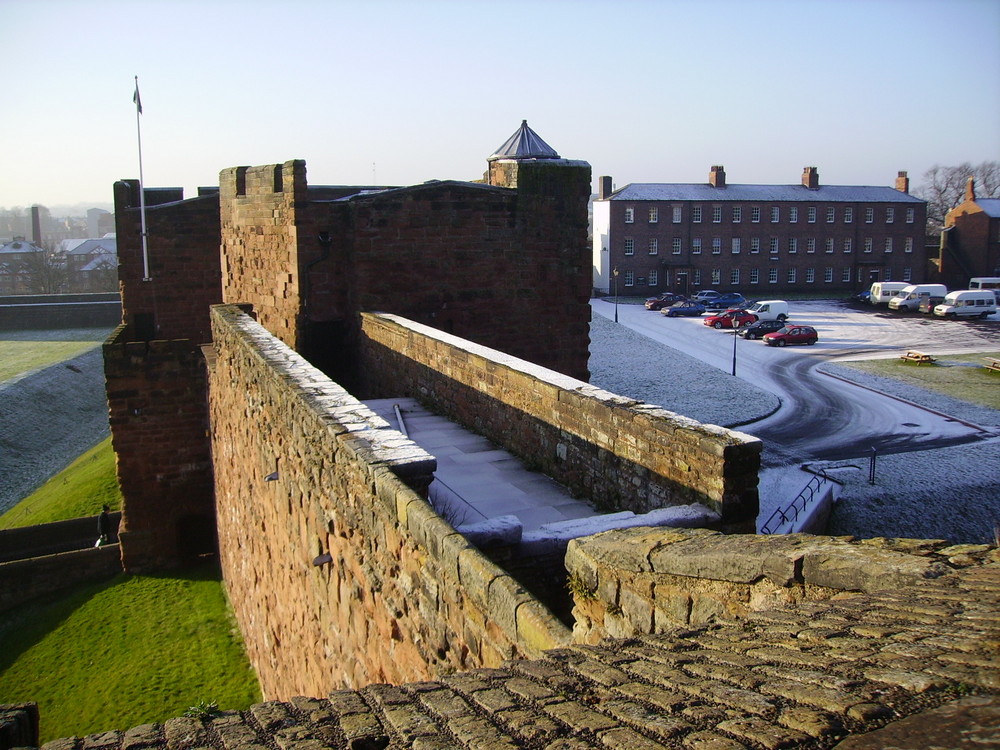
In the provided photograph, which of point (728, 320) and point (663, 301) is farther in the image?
point (663, 301)

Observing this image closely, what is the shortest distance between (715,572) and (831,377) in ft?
112

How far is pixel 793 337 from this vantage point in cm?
4300

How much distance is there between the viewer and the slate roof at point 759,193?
61.5 metres

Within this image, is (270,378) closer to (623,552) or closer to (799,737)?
(623,552)

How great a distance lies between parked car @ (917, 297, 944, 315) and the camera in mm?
55487

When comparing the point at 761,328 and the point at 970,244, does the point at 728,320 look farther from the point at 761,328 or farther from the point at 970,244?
the point at 970,244

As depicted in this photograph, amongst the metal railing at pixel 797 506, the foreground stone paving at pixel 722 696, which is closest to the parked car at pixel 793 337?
the metal railing at pixel 797 506

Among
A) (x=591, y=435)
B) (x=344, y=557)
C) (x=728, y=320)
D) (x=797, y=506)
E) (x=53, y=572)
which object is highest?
(x=591, y=435)

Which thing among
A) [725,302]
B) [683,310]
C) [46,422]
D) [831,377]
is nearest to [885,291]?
[725,302]

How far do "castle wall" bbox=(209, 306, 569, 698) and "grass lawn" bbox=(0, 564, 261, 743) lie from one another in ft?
3.59

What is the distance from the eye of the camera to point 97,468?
22.3 m

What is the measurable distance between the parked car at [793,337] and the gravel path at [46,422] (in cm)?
3077

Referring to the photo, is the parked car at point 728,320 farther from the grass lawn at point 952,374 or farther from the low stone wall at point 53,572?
the low stone wall at point 53,572

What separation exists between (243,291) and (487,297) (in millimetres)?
4916
